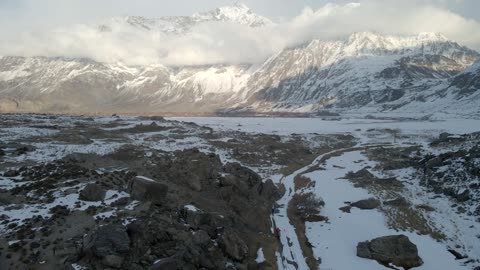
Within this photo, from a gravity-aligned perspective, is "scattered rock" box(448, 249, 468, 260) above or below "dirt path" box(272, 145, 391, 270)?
above

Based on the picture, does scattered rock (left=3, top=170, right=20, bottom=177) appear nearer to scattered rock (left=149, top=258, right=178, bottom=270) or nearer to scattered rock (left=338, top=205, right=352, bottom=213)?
scattered rock (left=149, top=258, right=178, bottom=270)

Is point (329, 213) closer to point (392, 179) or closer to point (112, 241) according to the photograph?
point (392, 179)

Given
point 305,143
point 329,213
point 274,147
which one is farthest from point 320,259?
point 305,143

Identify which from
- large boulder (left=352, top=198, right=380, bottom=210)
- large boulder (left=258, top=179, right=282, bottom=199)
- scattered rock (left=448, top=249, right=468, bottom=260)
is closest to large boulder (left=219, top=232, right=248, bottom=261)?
large boulder (left=258, top=179, right=282, bottom=199)

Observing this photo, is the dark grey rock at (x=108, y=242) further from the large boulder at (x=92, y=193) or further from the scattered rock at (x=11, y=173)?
the scattered rock at (x=11, y=173)

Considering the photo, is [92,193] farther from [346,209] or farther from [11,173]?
[346,209]

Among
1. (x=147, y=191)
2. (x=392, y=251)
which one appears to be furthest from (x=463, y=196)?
(x=147, y=191)

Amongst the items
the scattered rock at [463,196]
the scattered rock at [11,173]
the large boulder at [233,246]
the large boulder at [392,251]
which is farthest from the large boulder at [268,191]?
the scattered rock at [11,173]
